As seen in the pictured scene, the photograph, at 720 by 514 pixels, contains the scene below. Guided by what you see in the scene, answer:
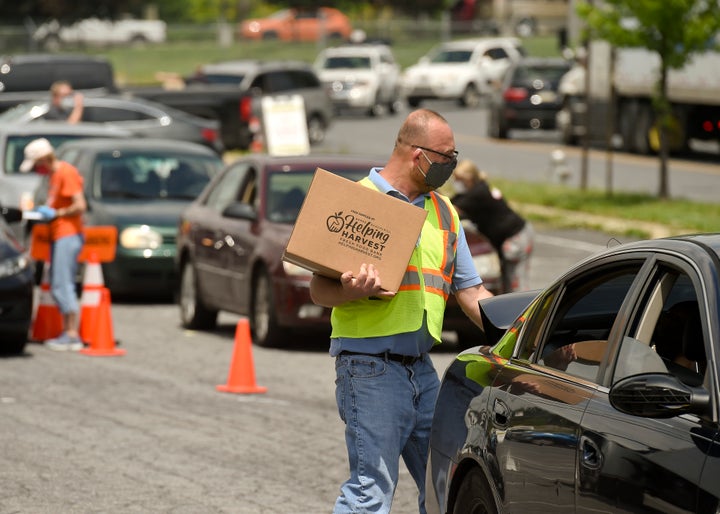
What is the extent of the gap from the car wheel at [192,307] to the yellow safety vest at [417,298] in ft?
32.0

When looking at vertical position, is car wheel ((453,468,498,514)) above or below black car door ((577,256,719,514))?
below

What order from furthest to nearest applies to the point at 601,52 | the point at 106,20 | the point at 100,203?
the point at 106,20
the point at 601,52
the point at 100,203

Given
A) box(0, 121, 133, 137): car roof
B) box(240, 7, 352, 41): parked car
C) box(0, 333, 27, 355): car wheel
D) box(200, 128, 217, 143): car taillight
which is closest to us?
box(0, 333, 27, 355): car wheel

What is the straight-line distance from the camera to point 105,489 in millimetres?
8977

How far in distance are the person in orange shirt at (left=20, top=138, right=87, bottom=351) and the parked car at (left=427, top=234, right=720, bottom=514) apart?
848cm

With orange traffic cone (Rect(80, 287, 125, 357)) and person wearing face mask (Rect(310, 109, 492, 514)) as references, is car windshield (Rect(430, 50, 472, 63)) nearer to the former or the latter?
orange traffic cone (Rect(80, 287, 125, 357))

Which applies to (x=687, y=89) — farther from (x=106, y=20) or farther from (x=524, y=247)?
(x=106, y=20)

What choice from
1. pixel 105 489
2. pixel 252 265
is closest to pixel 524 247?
pixel 252 265

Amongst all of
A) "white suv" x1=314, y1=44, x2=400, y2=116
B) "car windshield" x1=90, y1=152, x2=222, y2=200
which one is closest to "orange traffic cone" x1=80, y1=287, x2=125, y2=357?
"car windshield" x1=90, y1=152, x2=222, y2=200

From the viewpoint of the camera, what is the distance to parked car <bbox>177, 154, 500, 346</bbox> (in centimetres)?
1439

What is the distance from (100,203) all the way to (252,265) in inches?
151

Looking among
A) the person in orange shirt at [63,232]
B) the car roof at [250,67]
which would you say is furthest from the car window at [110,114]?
the person in orange shirt at [63,232]

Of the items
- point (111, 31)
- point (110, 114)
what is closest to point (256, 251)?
point (110, 114)

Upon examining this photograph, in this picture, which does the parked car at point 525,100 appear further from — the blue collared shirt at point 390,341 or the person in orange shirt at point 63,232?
the blue collared shirt at point 390,341
